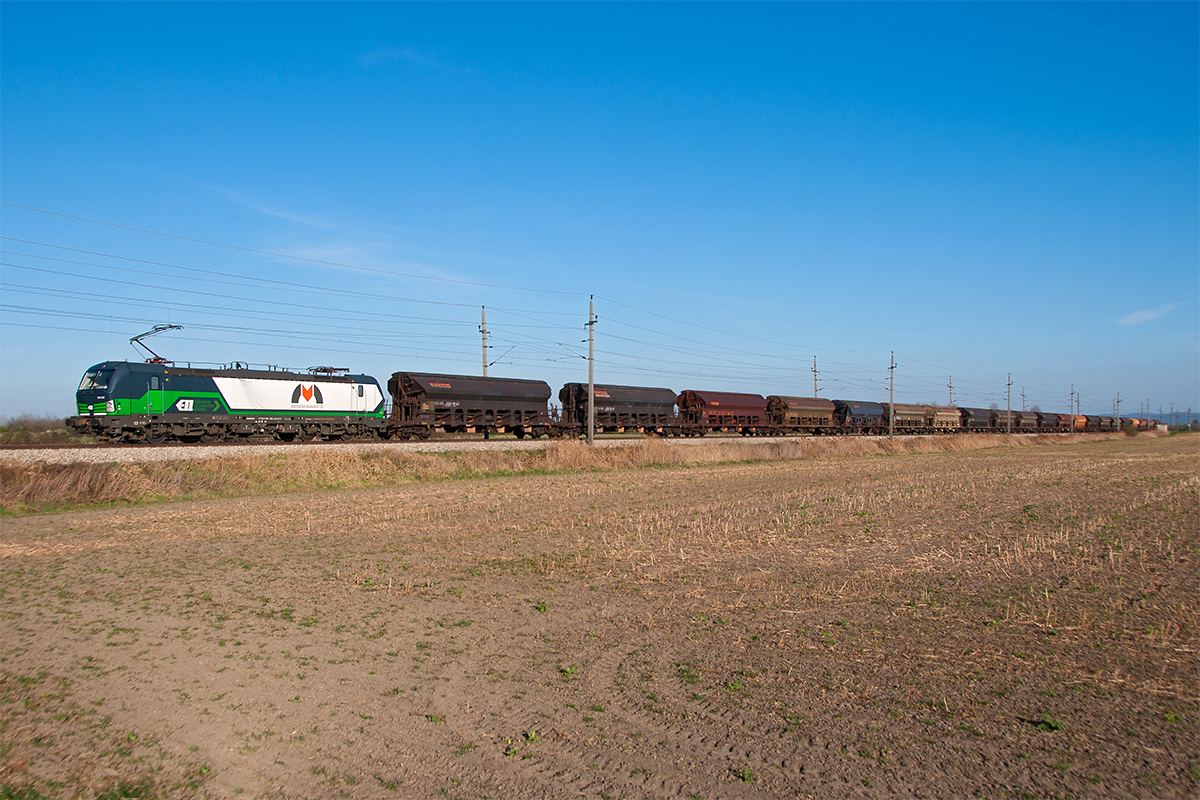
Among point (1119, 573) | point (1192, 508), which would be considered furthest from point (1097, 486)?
point (1119, 573)

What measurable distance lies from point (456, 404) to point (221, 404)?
12299mm

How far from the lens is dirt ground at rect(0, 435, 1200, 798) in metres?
5.56

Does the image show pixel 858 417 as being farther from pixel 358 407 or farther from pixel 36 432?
pixel 36 432

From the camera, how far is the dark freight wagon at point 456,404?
41344 millimetres

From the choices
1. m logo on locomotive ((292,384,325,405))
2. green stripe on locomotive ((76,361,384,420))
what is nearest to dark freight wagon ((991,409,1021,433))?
m logo on locomotive ((292,384,325,405))

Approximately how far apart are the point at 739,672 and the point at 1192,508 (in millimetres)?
20150

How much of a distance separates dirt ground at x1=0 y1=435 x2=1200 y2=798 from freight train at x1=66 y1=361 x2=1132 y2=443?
718 inches

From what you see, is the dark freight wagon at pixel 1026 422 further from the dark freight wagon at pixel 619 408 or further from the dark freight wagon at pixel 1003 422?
the dark freight wagon at pixel 619 408

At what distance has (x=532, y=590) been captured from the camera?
11.4 m

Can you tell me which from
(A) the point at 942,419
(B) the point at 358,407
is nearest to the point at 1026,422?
(A) the point at 942,419

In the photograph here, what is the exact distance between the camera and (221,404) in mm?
35031

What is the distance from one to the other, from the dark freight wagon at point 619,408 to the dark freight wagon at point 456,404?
4.14 metres

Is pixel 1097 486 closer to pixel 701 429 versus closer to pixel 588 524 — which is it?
pixel 588 524

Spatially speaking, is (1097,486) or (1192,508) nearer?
(1192,508)
